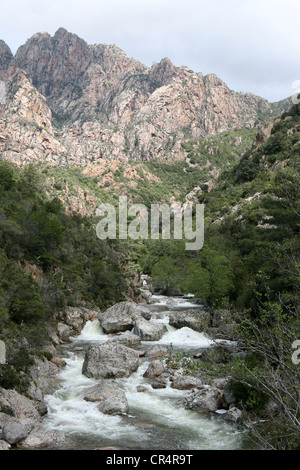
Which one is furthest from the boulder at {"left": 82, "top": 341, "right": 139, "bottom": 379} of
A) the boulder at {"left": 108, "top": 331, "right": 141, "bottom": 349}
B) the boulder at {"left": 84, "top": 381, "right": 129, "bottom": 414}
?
the boulder at {"left": 108, "top": 331, "right": 141, "bottom": 349}

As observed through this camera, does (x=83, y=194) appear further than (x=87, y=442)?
Yes

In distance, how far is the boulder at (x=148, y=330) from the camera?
2770 cm

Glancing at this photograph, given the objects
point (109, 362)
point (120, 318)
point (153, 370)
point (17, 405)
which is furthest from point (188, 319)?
point (17, 405)

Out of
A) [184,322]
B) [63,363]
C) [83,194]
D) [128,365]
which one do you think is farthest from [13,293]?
[83,194]

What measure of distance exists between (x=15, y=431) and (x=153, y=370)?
31.2 ft

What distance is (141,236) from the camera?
107438 mm

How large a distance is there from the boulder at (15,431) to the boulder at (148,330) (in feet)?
54.4

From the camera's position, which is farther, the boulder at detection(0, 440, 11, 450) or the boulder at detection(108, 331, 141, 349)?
the boulder at detection(108, 331, 141, 349)

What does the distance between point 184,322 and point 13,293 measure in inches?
671

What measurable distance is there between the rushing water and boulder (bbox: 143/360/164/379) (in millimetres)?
415

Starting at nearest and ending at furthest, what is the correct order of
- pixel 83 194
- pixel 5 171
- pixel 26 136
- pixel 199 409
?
pixel 199 409
pixel 5 171
pixel 83 194
pixel 26 136

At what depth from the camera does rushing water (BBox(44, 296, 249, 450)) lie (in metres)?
11.7

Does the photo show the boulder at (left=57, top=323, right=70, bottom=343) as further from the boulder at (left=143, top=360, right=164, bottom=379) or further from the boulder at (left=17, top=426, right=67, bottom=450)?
the boulder at (left=17, top=426, right=67, bottom=450)
